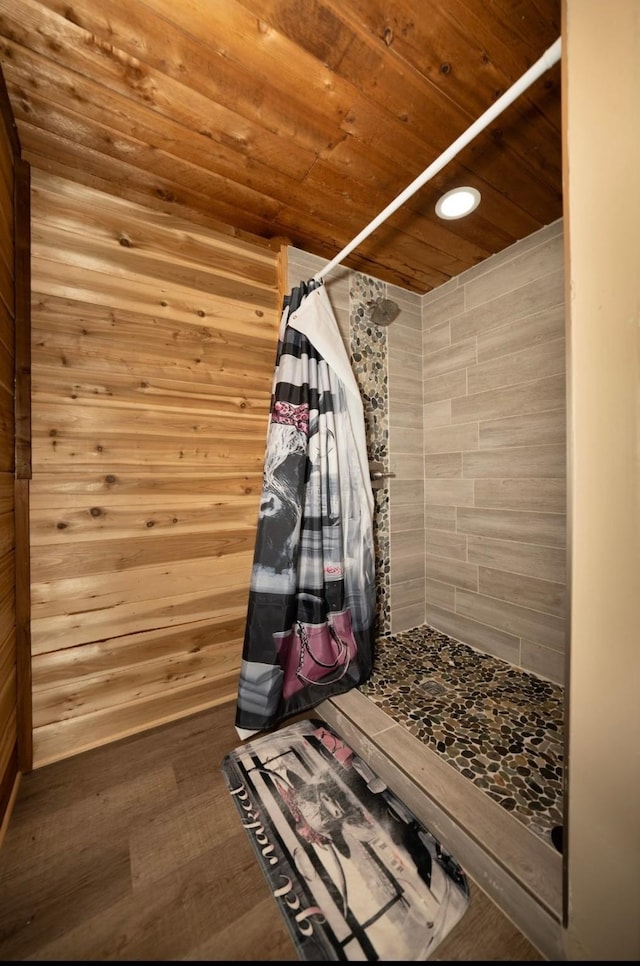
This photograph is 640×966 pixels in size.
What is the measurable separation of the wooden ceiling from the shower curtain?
0.44 metres

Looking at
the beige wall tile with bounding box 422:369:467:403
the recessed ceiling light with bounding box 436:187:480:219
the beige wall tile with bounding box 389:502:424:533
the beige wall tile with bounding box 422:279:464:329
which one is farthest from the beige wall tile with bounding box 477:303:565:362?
the beige wall tile with bounding box 389:502:424:533

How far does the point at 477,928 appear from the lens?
75cm

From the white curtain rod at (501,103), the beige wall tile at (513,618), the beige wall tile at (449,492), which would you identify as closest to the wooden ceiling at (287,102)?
the white curtain rod at (501,103)

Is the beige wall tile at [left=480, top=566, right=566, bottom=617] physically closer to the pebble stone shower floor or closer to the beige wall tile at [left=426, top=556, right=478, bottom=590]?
the beige wall tile at [left=426, top=556, right=478, bottom=590]

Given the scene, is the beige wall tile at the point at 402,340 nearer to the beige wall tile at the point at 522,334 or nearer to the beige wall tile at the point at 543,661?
the beige wall tile at the point at 522,334

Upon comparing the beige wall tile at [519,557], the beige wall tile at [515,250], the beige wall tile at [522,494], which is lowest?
the beige wall tile at [519,557]

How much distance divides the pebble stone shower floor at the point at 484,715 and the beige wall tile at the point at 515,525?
628 mm

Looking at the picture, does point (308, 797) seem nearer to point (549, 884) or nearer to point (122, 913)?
point (122, 913)

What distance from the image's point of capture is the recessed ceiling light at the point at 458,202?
1.23m

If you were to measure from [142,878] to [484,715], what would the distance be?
117cm

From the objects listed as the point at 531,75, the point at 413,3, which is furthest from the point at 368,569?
the point at 413,3

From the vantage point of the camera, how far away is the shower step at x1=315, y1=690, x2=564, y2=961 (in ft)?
2.40

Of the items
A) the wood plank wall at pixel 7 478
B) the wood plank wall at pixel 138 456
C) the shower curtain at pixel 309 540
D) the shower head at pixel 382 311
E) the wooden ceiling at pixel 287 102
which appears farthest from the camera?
the shower head at pixel 382 311

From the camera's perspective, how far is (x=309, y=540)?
141 cm
